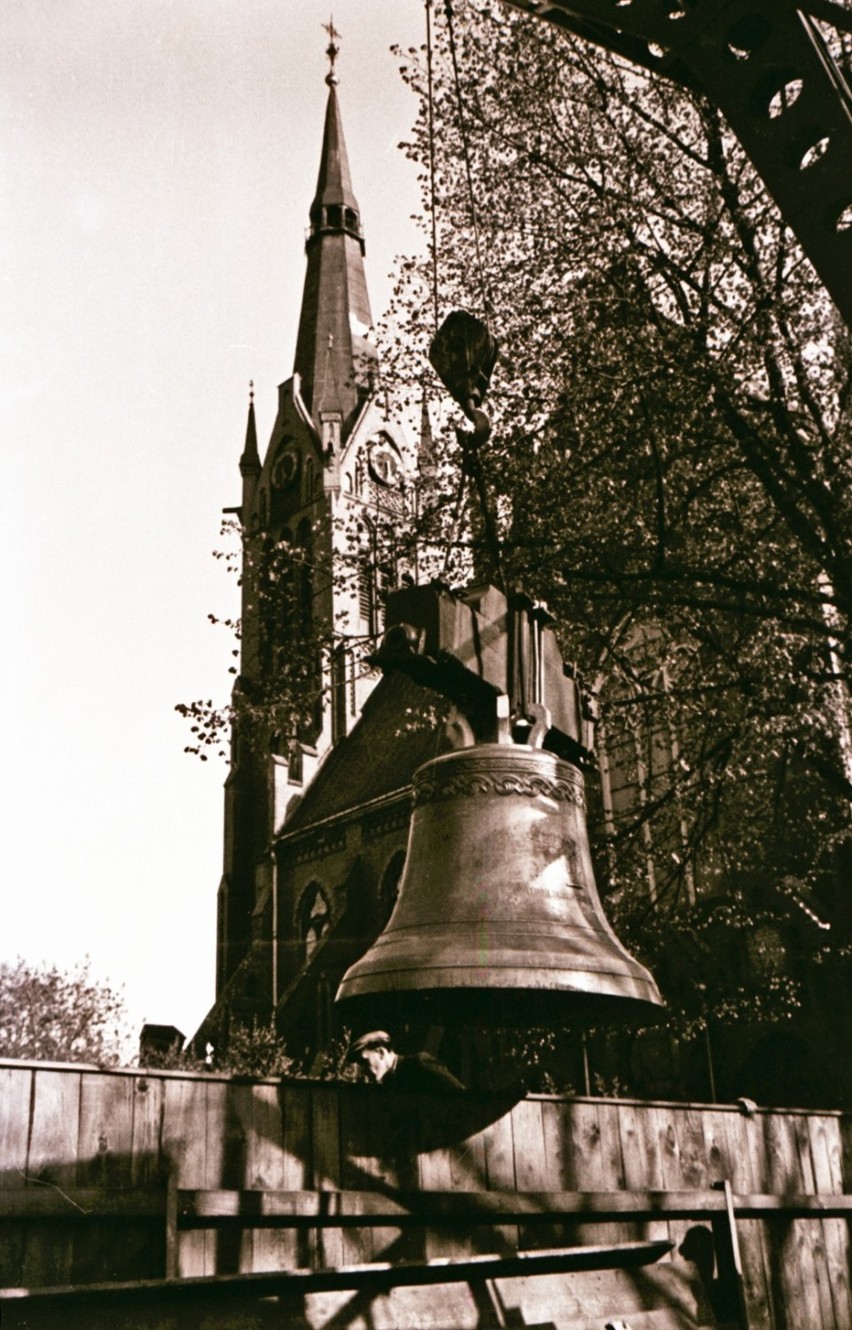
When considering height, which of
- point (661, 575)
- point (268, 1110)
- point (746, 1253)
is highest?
point (661, 575)

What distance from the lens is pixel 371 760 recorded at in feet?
114

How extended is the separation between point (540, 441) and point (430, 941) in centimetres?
801

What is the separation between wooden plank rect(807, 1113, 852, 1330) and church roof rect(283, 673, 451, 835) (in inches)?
903

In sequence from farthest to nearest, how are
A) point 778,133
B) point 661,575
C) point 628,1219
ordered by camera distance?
point 661,575 < point 628,1219 < point 778,133

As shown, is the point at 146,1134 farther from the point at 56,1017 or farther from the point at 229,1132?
the point at 56,1017

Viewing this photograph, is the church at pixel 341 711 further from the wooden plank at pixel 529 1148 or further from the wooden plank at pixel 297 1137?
the wooden plank at pixel 529 1148

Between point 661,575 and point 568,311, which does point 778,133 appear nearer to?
point 661,575

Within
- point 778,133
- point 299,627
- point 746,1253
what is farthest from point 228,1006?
point 778,133

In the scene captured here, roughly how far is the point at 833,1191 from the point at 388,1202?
327 centimetres

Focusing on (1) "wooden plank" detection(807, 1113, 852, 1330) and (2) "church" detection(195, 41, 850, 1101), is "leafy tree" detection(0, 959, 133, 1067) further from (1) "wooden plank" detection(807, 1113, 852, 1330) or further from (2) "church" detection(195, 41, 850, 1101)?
(1) "wooden plank" detection(807, 1113, 852, 1330)

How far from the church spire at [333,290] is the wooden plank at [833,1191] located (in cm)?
3826

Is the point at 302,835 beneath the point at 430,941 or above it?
above

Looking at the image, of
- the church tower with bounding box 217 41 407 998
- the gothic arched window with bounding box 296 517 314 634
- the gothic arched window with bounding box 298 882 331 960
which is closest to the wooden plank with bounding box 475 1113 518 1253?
the gothic arched window with bounding box 296 517 314 634

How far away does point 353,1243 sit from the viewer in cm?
468
